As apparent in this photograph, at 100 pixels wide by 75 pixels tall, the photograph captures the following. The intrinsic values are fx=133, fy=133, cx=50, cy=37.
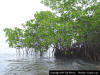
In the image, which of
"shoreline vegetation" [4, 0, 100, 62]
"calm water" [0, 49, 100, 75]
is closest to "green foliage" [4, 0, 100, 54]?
"shoreline vegetation" [4, 0, 100, 62]

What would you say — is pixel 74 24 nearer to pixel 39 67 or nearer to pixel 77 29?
pixel 77 29

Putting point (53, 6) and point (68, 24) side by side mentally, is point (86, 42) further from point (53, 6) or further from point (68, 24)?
point (53, 6)

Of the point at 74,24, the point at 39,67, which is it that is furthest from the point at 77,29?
the point at 39,67

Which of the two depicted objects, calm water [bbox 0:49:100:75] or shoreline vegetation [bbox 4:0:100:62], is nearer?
calm water [bbox 0:49:100:75]

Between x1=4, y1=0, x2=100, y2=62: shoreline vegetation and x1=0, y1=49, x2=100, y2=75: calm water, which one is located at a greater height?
x1=4, y1=0, x2=100, y2=62: shoreline vegetation

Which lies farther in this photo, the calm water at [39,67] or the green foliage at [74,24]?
the green foliage at [74,24]

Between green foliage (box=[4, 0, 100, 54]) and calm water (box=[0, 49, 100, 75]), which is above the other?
green foliage (box=[4, 0, 100, 54])

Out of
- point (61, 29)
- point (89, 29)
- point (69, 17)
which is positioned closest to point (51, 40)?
point (61, 29)

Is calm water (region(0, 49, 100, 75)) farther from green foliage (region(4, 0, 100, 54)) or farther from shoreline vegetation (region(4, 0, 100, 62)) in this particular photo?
green foliage (region(4, 0, 100, 54))

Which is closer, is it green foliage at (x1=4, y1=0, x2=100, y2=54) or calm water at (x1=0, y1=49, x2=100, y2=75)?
calm water at (x1=0, y1=49, x2=100, y2=75)

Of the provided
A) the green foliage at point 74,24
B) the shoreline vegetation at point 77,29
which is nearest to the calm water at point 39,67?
the shoreline vegetation at point 77,29

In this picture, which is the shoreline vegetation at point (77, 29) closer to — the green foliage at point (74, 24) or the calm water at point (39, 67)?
the green foliage at point (74, 24)

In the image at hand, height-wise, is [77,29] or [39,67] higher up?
[77,29]

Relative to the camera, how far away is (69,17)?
1548 cm
